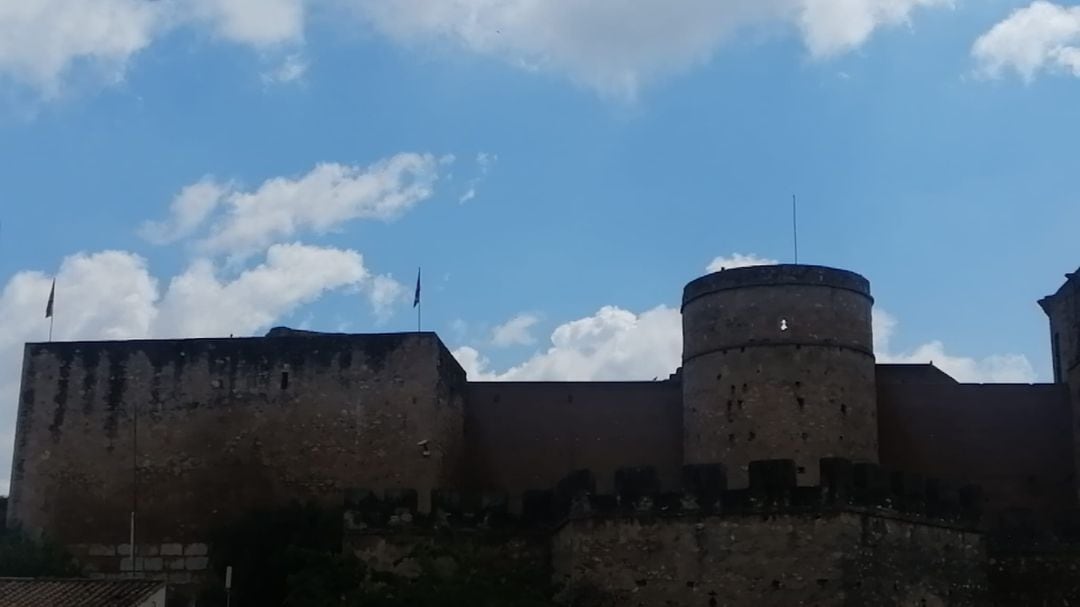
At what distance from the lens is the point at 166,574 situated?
31.2 meters

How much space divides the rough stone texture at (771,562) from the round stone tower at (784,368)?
747cm

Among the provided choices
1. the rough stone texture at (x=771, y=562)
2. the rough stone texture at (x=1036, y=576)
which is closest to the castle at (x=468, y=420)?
the rough stone texture at (x=1036, y=576)

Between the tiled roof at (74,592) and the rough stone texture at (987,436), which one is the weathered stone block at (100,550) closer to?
the tiled roof at (74,592)

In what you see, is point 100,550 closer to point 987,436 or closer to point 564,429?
point 564,429

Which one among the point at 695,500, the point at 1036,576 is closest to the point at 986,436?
the point at 1036,576

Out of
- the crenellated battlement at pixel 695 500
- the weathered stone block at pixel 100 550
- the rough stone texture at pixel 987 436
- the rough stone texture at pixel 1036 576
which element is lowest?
the rough stone texture at pixel 1036 576

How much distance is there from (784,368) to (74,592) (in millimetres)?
12984

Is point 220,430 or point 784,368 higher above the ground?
point 784,368

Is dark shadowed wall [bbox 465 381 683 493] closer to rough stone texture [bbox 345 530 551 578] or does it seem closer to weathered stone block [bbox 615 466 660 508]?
rough stone texture [bbox 345 530 551 578]

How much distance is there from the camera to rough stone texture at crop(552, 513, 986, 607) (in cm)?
1869

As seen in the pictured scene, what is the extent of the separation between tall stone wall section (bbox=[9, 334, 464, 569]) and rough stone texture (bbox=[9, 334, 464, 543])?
24 mm

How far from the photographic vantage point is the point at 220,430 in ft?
106

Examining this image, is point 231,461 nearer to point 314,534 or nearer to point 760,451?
point 314,534

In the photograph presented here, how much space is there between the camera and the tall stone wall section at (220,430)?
31.6m
